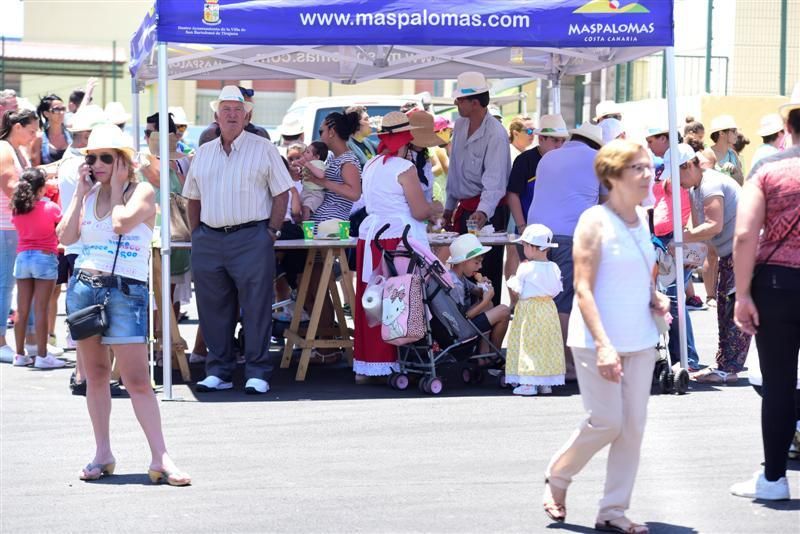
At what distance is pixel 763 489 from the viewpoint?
6840 mm

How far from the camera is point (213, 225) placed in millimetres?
10133

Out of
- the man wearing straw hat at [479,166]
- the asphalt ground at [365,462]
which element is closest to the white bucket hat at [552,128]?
the man wearing straw hat at [479,166]

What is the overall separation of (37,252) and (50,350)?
1.20 meters

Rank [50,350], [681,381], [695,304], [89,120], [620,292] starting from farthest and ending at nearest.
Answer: [695,304] → [50,350] → [681,381] → [89,120] → [620,292]

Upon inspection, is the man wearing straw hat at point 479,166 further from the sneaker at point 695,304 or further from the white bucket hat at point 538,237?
the sneaker at point 695,304

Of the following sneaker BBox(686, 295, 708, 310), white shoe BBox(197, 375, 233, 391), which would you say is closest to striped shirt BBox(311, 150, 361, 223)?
white shoe BBox(197, 375, 233, 391)

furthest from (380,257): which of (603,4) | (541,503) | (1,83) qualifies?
(1,83)

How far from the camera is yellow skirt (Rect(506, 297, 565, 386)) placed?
32.0ft

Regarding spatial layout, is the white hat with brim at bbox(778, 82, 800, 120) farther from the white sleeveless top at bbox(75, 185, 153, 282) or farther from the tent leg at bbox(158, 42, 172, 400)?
the tent leg at bbox(158, 42, 172, 400)

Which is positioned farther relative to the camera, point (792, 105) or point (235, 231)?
point (235, 231)

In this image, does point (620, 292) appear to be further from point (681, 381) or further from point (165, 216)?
point (165, 216)

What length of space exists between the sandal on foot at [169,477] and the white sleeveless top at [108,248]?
102 centimetres

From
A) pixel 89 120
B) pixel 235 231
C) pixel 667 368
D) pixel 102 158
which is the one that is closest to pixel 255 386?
pixel 235 231

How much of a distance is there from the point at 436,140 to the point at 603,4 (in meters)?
1.63
